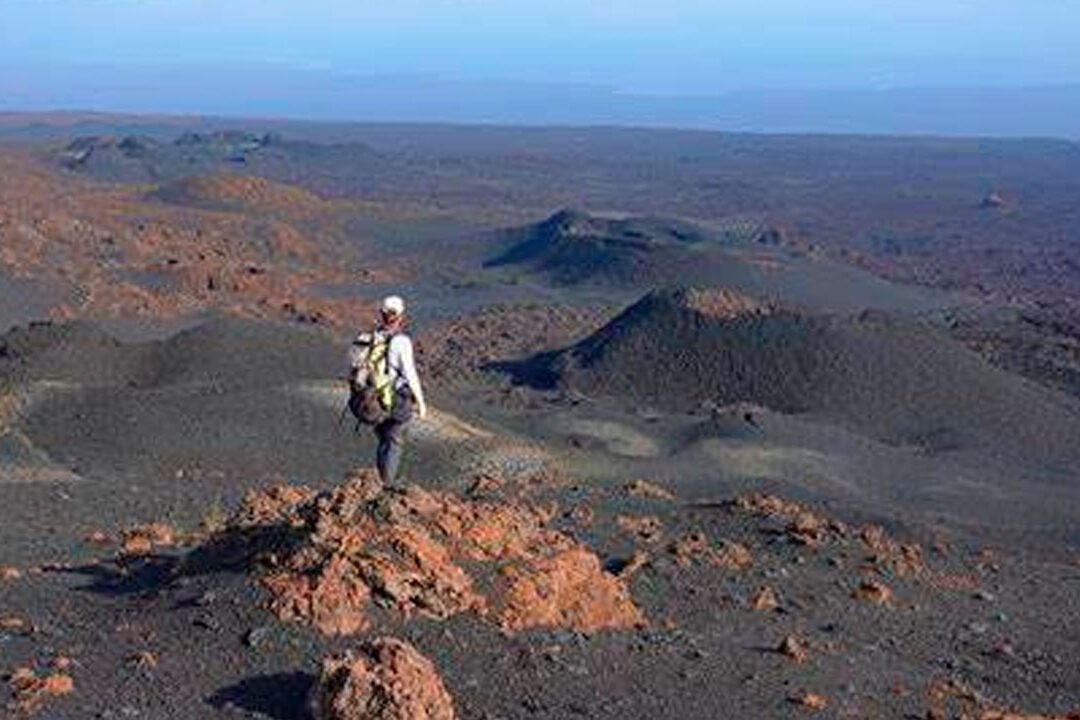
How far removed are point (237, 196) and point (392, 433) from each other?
4945 cm

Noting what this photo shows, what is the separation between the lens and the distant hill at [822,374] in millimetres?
27453

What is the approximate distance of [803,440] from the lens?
23.8m

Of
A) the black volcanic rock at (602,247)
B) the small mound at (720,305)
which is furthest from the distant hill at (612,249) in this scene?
the small mound at (720,305)

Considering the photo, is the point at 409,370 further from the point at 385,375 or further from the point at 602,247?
the point at 602,247

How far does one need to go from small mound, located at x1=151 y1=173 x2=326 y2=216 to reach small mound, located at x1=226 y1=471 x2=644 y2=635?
161ft

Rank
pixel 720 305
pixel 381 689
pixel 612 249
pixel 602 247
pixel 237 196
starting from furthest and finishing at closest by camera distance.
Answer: pixel 237 196 → pixel 602 247 → pixel 612 249 → pixel 720 305 → pixel 381 689

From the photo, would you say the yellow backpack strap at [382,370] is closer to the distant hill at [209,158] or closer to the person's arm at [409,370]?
the person's arm at [409,370]

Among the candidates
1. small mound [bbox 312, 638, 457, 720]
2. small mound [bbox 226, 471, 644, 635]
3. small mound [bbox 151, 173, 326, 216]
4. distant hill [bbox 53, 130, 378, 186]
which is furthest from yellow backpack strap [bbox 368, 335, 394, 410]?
distant hill [bbox 53, 130, 378, 186]

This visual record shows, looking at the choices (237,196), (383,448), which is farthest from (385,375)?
(237,196)

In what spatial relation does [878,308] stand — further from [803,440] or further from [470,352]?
[803,440]

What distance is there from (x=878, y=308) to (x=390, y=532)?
35.0 meters

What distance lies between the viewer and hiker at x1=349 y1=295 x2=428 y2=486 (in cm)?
1112

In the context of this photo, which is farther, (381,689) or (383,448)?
(383,448)

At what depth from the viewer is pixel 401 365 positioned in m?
11.2
